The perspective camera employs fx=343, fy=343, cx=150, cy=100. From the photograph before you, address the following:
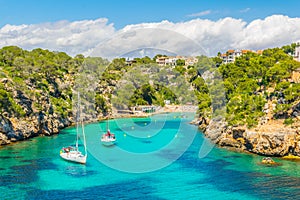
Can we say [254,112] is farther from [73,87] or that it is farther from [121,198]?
[73,87]

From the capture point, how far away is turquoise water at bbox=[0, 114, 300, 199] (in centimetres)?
3275

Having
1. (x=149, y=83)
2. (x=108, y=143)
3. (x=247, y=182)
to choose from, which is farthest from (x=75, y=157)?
(x=149, y=83)

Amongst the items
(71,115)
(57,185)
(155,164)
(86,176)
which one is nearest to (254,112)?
(155,164)

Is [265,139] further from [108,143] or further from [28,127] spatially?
[28,127]

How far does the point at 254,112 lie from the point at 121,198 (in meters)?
29.1

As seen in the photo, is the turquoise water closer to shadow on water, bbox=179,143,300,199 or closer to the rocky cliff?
shadow on water, bbox=179,143,300,199

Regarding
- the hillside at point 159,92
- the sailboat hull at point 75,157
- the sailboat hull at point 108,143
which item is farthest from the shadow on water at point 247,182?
the sailboat hull at point 108,143

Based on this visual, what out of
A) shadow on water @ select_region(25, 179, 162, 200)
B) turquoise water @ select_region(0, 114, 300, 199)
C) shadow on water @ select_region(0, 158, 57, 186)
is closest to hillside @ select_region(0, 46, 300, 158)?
turquoise water @ select_region(0, 114, 300, 199)

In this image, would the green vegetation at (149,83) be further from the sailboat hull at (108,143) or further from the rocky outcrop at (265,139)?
the sailboat hull at (108,143)

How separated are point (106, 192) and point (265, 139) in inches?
963

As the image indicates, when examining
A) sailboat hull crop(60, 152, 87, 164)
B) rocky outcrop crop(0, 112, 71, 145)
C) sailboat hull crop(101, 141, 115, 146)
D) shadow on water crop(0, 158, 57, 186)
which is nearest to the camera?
shadow on water crop(0, 158, 57, 186)

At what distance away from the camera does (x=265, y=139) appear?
46.7 metres

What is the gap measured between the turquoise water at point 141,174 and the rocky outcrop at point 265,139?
87.9 inches

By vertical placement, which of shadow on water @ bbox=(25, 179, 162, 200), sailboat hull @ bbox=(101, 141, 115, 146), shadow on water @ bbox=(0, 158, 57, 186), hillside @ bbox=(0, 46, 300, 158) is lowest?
shadow on water @ bbox=(25, 179, 162, 200)
